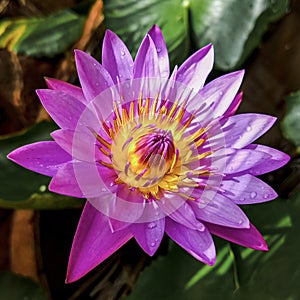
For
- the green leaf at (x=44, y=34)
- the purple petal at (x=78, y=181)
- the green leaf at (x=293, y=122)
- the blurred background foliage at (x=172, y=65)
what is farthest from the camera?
the green leaf at (x=44, y=34)

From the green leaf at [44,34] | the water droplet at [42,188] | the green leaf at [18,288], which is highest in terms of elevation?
the green leaf at [44,34]

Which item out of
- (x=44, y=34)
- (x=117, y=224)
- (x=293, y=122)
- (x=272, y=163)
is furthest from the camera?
(x=44, y=34)

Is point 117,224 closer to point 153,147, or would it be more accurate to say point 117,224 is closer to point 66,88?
point 153,147

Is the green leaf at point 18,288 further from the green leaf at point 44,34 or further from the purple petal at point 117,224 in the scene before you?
the green leaf at point 44,34

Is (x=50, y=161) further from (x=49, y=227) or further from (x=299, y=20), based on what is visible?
(x=299, y=20)

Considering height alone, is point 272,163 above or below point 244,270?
above

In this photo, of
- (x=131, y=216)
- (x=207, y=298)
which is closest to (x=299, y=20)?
(x=207, y=298)

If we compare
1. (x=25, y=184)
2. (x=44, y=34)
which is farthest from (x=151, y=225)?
(x=44, y=34)

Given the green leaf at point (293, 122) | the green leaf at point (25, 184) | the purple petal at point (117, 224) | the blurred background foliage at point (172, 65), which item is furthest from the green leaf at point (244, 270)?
the purple petal at point (117, 224)
